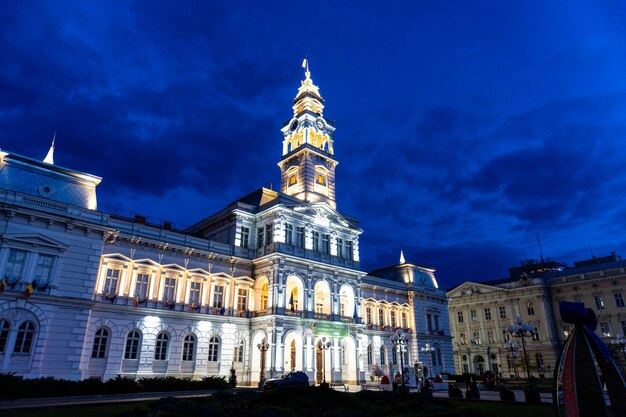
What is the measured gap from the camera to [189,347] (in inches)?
1438

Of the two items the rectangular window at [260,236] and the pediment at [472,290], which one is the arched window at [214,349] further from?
the pediment at [472,290]

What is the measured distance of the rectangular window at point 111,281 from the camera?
3344 cm

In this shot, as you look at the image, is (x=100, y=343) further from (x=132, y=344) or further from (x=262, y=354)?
(x=262, y=354)

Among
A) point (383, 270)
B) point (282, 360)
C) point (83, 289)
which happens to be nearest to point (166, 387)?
point (83, 289)

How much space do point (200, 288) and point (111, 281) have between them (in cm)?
770

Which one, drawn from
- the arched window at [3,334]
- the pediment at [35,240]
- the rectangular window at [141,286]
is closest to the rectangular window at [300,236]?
the rectangular window at [141,286]

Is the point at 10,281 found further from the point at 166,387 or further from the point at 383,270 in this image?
the point at 383,270

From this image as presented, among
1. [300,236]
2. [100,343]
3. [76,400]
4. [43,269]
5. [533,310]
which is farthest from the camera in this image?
[533,310]

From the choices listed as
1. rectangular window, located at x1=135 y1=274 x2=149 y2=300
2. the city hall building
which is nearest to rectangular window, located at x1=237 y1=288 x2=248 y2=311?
the city hall building

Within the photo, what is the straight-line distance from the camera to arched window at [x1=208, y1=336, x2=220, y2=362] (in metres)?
37.6

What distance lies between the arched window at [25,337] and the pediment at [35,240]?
513cm

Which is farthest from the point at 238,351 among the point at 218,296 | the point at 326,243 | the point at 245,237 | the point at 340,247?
the point at 340,247

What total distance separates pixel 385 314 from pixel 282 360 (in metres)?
20.9

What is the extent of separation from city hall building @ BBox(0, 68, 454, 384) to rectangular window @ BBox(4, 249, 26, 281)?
0.07 meters
